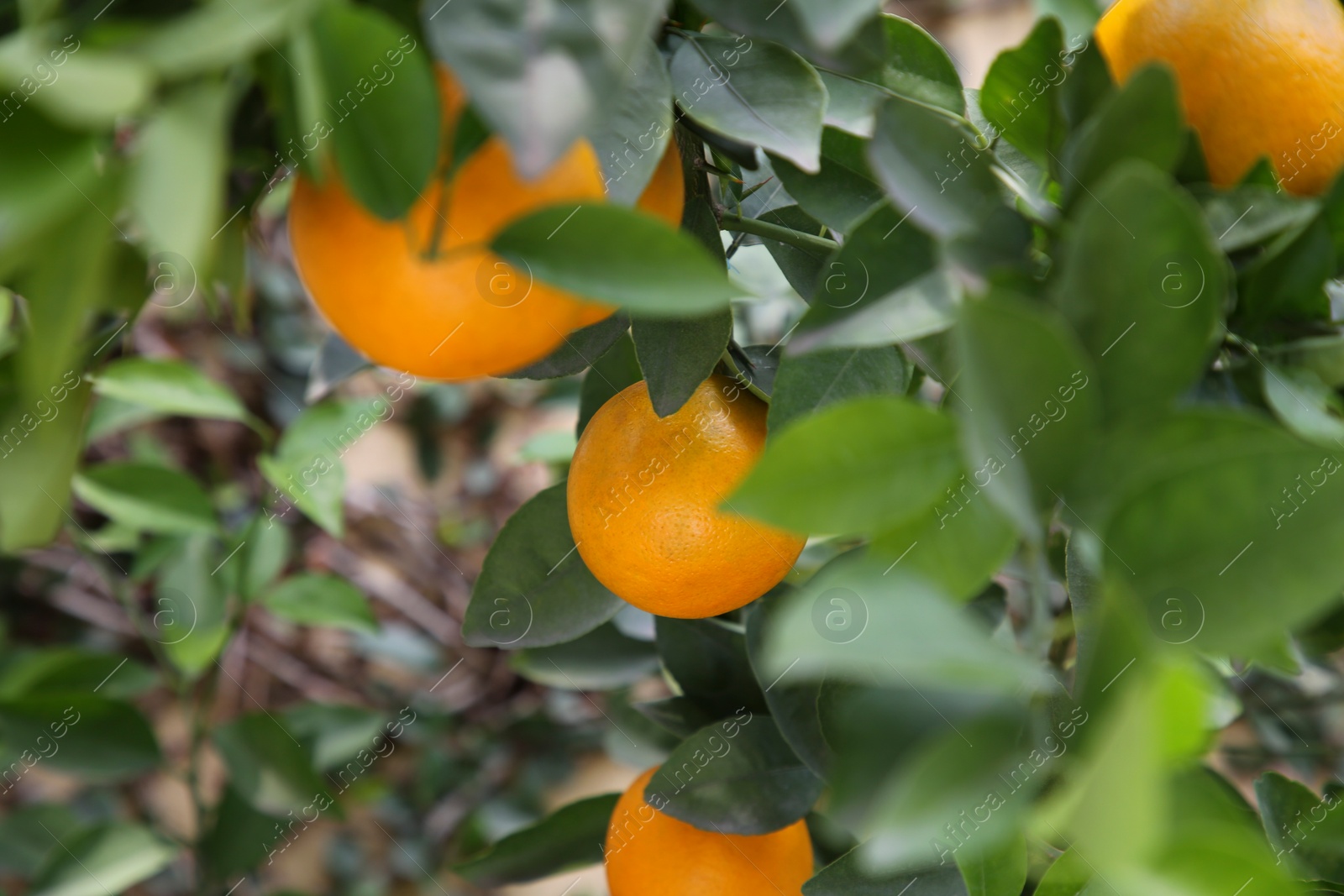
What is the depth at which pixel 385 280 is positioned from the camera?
35 cm

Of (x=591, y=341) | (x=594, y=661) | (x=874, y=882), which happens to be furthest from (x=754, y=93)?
(x=594, y=661)

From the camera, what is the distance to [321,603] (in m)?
0.99

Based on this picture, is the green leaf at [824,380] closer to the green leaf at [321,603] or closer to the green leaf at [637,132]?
the green leaf at [637,132]

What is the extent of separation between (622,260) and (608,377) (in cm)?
Result: 40

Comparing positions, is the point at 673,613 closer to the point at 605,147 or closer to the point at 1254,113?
the point at 605,147

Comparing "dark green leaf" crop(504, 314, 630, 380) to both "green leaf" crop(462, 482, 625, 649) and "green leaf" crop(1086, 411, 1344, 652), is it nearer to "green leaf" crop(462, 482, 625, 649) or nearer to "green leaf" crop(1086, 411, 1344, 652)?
"green leaf" crop(462, 482, 625, 649)

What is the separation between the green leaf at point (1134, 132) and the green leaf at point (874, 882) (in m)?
0.34

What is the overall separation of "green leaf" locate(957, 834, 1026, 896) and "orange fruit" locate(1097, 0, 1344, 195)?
0.30 metres

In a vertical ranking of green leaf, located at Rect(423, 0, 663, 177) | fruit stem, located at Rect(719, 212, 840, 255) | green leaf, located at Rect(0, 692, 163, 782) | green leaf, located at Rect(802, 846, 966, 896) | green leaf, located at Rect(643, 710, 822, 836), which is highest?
green leaf, located at Rect(423, 0, 663, 177)

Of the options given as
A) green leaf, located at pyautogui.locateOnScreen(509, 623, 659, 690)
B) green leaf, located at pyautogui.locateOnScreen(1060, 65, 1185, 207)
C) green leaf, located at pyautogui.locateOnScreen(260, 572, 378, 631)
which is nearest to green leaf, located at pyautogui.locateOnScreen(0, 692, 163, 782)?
green leaf, located at pyautogui.locateOnScreen(260, 572, 378, 631)

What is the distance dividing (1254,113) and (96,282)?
0.46 metres

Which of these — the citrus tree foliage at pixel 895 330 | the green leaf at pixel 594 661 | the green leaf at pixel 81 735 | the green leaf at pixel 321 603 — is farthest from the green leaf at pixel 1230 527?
the green leaf at pixel 321 603

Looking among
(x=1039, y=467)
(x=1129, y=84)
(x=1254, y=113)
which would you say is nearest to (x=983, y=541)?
(x=1039, y=467)

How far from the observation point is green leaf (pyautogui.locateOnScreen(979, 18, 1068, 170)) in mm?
396
